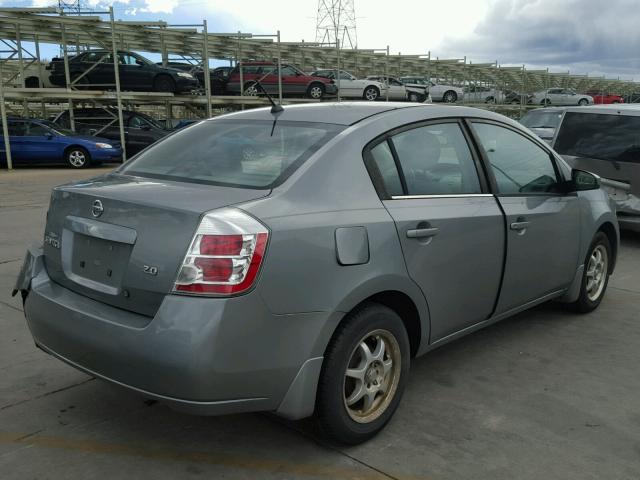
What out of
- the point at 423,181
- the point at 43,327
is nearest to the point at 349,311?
the point at 423,181

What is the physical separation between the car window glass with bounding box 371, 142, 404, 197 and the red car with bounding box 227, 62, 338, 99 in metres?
23.1

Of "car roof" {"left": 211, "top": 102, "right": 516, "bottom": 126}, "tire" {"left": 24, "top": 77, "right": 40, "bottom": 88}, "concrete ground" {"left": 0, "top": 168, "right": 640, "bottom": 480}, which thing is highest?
"tire" {"left": 24, "top": 77, "right": 40, "bottom": 88}

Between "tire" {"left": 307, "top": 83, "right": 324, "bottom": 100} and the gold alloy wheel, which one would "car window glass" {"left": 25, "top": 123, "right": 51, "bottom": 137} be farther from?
the gold alloy wheel

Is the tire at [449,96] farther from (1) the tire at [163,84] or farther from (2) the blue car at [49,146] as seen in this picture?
(2) the blue car at [49,146]

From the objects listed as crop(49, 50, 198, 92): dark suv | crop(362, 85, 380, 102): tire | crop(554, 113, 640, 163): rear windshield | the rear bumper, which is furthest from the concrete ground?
crop(362, 85, 380, 102): tire

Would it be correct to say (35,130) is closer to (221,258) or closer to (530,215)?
(530,215)

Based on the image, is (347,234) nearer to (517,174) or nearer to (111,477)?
(111,477)

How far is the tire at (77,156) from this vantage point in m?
17.8

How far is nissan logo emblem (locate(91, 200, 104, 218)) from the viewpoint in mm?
2705

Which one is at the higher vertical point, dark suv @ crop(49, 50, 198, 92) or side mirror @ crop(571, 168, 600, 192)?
dark suv @ crop(49, 50, 198, 92)

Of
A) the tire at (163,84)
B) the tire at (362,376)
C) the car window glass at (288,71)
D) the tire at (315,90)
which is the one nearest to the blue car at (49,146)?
the tire at (163,84)

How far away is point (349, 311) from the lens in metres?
2.69

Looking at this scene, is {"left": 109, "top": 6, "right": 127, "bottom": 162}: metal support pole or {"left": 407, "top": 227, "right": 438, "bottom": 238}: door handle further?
{"left": 109, "top": 6, "right": 127, "bottom": 162}: metal support pole

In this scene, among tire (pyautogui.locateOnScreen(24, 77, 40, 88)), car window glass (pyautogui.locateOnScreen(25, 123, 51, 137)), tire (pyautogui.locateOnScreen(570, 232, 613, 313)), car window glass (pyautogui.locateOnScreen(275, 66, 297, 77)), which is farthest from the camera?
car window glass (pyautogui.locateOnScreen(275, 66, 297, 77))
